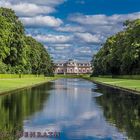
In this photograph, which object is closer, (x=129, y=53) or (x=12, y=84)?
(x=12, y=84)

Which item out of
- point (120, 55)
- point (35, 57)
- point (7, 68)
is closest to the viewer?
point (7, 68)

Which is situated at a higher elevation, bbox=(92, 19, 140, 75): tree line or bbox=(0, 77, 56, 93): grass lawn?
bbox=(92, 19, 140, 75): tree line

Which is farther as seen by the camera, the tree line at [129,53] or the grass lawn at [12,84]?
the tree line at [129,53]

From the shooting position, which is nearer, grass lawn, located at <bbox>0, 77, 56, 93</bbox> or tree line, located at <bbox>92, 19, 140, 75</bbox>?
grass lawn, located at <bbox>0, 77, 56, 93</bbox>

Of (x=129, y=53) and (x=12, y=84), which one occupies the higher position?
(x=129, y=53)

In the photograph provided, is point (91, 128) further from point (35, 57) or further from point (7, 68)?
point (35, 57)

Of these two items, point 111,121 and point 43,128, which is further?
point 111,121

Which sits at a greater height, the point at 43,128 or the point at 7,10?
the point at 7,10

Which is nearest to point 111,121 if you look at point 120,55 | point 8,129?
point 8,129

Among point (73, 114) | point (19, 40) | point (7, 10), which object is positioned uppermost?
point (7, 10)

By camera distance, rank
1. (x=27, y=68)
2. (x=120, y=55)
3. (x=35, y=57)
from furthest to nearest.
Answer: (x=35, y=57)
(x=27, y=68)
(x=120, y=55)

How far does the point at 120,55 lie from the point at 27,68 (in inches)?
1035

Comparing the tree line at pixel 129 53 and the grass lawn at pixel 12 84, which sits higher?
the tree line at pixel 129 53

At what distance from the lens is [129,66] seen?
339 ft
